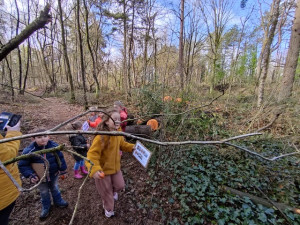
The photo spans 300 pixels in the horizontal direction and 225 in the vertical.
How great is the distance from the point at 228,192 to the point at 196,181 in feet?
1.94

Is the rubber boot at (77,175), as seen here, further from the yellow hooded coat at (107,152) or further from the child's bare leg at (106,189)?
the yellow hooded coat at (107,152)

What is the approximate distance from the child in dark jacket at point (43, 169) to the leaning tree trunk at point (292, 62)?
728 centimetres

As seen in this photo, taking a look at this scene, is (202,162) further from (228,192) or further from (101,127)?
(101,127)

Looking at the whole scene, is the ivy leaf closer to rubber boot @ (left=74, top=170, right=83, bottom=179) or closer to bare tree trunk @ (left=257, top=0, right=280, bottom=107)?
rubber boot @ (left=74, top=170, right=83, bottom=179)

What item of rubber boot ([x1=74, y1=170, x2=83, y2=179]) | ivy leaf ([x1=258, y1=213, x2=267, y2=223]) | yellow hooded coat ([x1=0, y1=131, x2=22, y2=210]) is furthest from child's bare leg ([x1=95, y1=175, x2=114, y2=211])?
ivy leaf ([x1=258, y1=213, x2=267, y2=223])

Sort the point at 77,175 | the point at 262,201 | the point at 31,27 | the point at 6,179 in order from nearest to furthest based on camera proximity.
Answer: the point at 31,27
the point at 6,179
the point at 262,201
the point at 77,175

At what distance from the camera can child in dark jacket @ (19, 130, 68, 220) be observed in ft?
6.59

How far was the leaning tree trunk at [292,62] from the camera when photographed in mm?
5312

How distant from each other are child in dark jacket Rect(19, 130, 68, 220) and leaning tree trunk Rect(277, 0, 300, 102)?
286 inches

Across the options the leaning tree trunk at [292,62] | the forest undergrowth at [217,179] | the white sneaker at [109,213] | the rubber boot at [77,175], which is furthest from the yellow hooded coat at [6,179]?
the leaning tree trunk at [292,62]

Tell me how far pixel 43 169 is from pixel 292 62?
8.50m

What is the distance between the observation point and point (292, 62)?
215 inches

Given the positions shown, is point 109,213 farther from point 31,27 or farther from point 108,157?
point 31,27

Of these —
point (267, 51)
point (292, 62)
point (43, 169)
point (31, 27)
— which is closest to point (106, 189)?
point (43, 169)
